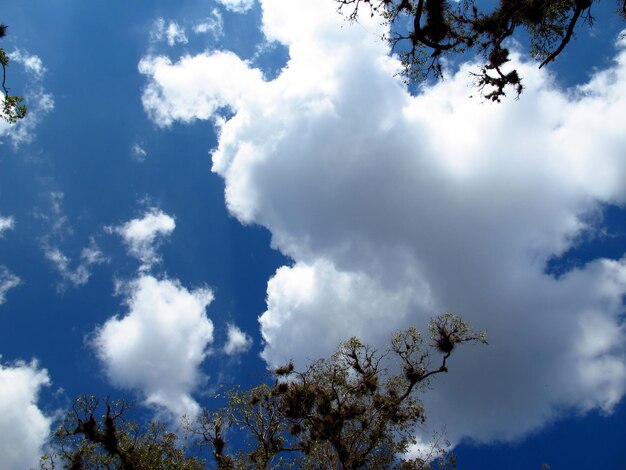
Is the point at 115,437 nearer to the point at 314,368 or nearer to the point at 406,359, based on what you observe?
the point at 314,368

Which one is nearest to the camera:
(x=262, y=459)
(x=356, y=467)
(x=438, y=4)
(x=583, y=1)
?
(x=583, y=1)

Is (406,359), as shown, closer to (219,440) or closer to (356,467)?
(356,467)

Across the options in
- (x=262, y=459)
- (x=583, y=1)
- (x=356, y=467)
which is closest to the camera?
(x=583, y=1)

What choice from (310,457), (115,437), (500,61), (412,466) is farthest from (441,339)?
(115,437)

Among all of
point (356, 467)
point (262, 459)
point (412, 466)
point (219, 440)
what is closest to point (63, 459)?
point (219, 440)

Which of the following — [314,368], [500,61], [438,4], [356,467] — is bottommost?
[356,467]

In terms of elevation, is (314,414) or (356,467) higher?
(314,414)

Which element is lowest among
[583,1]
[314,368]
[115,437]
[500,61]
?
[115,437]

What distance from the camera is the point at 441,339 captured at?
67.9ft

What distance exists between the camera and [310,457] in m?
21.4

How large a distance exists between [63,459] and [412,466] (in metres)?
18.8

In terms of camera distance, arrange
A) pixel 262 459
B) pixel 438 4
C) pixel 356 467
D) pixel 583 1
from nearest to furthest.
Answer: pixel 583 1
pixel 438 4
pixel 356 467
pixel 262 459

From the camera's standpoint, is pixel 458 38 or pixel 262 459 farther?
pixel 262 459

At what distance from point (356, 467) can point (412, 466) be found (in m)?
3.07
